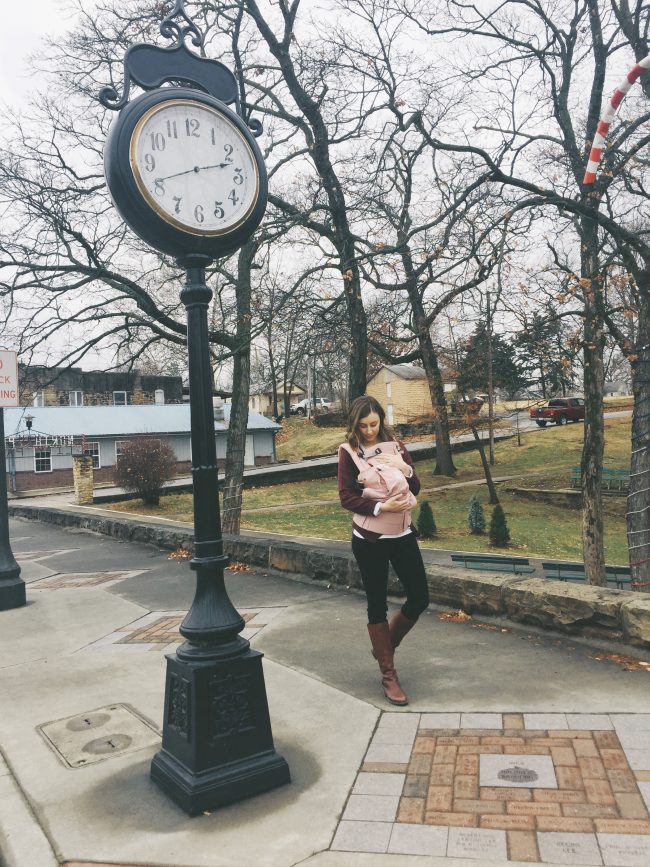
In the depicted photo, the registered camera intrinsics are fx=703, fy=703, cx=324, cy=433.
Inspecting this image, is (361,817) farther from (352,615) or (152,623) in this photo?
(152,623)

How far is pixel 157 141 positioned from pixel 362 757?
10.7 ft

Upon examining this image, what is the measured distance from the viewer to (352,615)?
6.25 meters

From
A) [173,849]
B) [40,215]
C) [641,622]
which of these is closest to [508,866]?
[173,849]

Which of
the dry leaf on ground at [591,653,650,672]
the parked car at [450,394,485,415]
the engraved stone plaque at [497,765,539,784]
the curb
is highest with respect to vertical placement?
the parked car at [450,394,485,415]

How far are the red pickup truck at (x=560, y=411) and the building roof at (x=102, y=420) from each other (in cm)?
1770

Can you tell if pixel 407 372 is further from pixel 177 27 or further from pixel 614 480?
pixel 177 27

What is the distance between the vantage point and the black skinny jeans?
4.23 metres

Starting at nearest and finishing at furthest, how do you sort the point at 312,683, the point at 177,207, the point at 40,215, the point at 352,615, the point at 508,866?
1. the point at 508,866
2. the point at 177,207
3. the point at 312,683
4. the point at 352,615
5. the point at 40,215

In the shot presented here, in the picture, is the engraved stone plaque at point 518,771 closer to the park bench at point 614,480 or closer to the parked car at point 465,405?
the park bench at point 614,480

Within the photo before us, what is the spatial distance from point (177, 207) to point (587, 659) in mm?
3811

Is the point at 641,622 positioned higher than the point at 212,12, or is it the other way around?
the point at 212,12

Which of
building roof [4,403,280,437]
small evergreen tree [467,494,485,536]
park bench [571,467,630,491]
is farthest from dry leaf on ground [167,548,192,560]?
building roof [4,403,280,437]

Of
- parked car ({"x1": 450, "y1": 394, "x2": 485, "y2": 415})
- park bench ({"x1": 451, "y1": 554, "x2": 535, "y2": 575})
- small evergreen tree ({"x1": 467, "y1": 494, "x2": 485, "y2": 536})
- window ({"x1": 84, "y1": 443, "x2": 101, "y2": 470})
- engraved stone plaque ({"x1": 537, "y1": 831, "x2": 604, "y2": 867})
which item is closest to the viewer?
engraved stone plaque ({"x1": 537, "y1": 831, "x2": 604, "y2": 867})

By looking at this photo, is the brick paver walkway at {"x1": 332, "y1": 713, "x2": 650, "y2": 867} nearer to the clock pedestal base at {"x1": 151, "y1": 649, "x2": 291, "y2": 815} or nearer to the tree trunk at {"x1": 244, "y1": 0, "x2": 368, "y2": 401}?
the clock pedestal base at {"x1": 151, "y1": 649, "x2": 291, "y2": 815}
